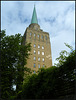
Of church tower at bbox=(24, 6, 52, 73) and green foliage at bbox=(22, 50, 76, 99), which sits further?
church tower at bbox=(24, 6, 52, 73)

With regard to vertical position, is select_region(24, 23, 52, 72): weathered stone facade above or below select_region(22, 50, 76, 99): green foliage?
above

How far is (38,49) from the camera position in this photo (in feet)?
147

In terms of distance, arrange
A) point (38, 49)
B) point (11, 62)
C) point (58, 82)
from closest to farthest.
Answer: point (58, 82)
point (11, 62)
point (38, 49)

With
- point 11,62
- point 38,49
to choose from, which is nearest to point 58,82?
point 11,62

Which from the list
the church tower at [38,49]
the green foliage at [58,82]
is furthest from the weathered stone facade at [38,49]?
the green foliage at [58,82]

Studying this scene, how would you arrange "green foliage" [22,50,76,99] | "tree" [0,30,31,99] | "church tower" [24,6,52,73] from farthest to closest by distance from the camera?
"church tower" [24,6,52,73] < "tree" [0,30,31,99] < "green foliage" [22,50,76,99]

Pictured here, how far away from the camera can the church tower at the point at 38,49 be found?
41.8m

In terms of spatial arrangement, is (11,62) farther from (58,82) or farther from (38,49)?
(38,49)

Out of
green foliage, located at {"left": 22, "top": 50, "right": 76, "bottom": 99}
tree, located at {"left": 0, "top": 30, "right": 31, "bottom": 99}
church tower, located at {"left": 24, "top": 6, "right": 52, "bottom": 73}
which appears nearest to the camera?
green foliage, located at {"left": 22, "top": 50, "right": 76, "bottom": 99}

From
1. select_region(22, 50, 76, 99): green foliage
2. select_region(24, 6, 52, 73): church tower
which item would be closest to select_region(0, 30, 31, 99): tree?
select_region(22, 50, 76, 99): green foliage

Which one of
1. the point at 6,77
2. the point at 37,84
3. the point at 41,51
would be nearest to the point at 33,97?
→ the point at 37,84

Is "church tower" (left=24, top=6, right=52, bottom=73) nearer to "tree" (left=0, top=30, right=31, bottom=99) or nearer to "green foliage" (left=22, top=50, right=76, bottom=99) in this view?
"tree" (left=0, top=30, right=31, bottom=99)

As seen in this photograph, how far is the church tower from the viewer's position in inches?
1644

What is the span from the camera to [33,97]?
8320mm
